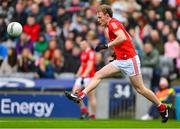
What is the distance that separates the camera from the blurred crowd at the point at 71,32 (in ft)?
73.4

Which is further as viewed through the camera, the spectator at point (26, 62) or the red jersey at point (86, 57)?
the spectator at point (26, 62)

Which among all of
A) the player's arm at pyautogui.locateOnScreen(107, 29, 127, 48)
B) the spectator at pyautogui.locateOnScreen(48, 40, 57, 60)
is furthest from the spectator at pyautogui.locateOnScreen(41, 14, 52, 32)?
the player's arm at pyautogui.locateOnScreen(107, 29, 127, 48)

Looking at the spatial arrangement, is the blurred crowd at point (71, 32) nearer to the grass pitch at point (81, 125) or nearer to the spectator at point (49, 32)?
the spectator at point (49, 32)

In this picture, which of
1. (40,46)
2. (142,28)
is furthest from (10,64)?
(142,28)

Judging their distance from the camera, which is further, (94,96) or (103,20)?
(94,96)

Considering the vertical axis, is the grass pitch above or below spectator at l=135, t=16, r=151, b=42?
below

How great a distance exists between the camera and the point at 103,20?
15617 millimetres

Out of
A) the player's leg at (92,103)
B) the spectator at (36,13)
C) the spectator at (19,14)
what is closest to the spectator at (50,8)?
the spectator at (36,13)

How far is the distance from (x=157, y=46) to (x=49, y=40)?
11.0 feet

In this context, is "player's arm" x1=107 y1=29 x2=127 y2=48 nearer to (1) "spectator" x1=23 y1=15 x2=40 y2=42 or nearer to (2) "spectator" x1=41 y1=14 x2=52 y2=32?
(1) "spectator" x1=23 y1=15 x2=40 y2=42

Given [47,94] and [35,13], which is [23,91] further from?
[35,13]

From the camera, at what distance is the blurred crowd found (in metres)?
22.4

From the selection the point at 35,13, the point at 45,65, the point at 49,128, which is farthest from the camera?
the point at 35,13

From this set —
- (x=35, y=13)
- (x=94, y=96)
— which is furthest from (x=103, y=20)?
(x=35, y=13)
